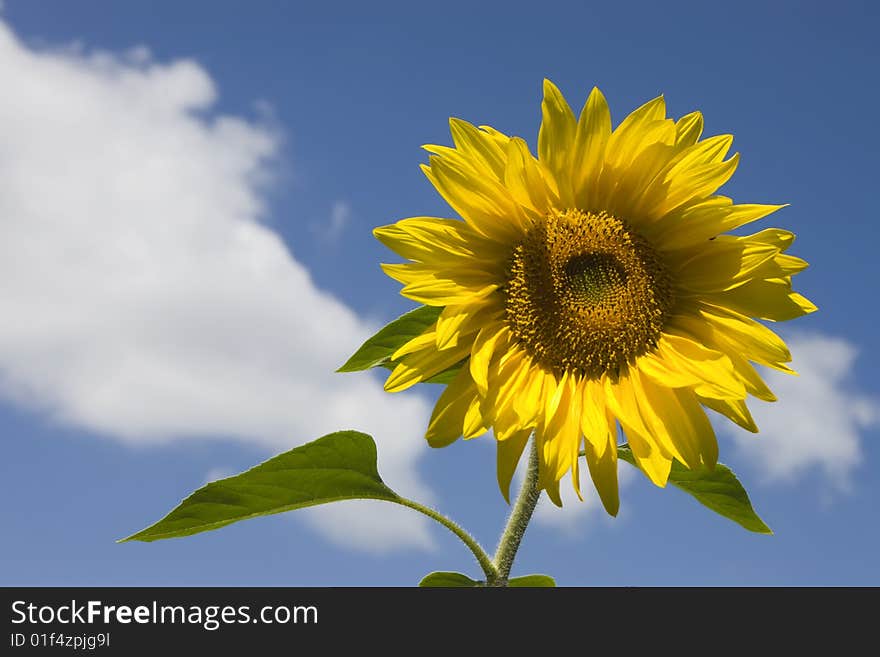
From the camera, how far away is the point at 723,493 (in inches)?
126

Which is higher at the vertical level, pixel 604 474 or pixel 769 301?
pixel 769 301

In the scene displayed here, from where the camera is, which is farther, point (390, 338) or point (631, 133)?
point (390, 338)

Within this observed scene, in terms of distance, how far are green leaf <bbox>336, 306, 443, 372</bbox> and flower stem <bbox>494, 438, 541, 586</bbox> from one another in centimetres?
52

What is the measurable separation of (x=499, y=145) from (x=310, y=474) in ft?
3.83

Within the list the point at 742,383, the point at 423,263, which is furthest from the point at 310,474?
the point at 742,383

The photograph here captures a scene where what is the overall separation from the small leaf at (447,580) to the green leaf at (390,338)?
68 centimetres

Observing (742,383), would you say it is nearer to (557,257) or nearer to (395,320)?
(557,257)

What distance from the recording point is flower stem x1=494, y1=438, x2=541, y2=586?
2949 millimetres

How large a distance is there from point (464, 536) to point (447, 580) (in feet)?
0.49

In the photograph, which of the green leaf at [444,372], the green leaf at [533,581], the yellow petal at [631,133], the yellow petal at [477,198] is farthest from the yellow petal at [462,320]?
the green leaf at [533,581]

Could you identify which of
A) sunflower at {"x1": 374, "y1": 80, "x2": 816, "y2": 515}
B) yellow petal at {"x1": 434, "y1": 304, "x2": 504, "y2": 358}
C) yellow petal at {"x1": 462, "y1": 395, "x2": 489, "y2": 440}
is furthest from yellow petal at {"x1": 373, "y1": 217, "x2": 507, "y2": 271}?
yellow petal at {"x1": 462, "y1": 395, "x2": 489, "y2": 440}

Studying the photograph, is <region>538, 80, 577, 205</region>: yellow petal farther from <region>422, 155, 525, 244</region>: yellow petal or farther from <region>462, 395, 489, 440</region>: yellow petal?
<region>462, 395, 489, 440</region>: yellow petal

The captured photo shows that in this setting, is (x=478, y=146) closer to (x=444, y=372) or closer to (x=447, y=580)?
(x=444, y=372)

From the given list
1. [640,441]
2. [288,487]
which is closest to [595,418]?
[640,441]
